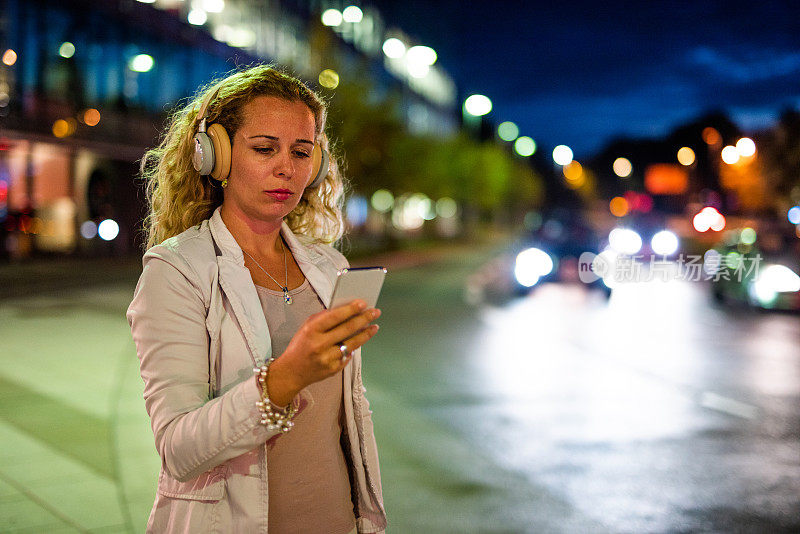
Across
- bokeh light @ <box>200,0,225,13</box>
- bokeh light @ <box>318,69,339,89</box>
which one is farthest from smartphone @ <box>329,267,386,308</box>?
bokeh light @ <box>200,0,225,13</box>

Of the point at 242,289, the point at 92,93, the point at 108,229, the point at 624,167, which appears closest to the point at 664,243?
the point at 108,229

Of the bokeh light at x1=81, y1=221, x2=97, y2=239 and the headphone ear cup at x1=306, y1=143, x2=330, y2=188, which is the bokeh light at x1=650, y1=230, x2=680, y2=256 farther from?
the headphone ear cup at x1=306, y1=143, x2=330, y2=188

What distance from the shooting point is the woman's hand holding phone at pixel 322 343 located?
1656 millimetres

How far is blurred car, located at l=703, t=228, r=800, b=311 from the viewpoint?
58.1 ft

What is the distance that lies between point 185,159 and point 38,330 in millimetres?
11268

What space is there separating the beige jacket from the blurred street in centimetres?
322

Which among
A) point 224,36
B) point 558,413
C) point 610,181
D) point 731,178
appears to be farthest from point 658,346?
point 610,181

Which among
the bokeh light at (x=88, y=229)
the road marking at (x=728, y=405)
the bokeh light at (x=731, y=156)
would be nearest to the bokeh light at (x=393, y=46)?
the bokeh light at (x=88, y=229)

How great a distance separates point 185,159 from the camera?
246cm

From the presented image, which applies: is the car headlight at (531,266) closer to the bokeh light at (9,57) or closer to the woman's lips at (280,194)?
the bokeh light at (9,57)

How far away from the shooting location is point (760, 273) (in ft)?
60.1

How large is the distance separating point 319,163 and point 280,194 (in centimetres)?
39

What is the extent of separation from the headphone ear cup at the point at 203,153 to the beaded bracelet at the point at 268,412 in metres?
0.70

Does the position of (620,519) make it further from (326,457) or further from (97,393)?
(97,393)
